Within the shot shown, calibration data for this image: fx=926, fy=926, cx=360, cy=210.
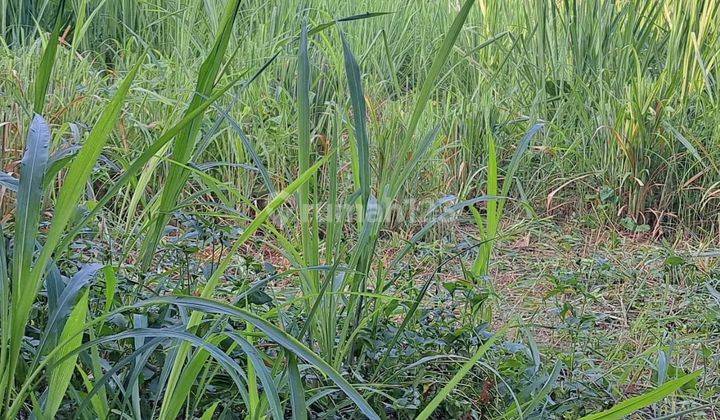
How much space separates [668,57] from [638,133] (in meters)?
0.55

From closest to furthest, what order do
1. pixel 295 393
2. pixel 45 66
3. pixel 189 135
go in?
pixel 295 393, pixel 45 66, pixel 189 135

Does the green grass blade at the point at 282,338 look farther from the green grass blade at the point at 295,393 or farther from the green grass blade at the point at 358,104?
the green grass blade at the point at 358,104

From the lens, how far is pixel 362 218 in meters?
1.88

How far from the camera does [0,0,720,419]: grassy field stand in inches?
54.9

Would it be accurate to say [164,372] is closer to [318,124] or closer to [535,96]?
[318,124]

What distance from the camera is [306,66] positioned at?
1696 mm

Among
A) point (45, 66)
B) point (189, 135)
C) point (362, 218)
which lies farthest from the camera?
point (362, 218)

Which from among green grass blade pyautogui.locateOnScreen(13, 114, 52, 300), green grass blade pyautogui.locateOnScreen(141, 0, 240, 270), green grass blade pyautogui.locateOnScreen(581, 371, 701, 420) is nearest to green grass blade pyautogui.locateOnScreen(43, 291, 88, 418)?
green grass blade pyautogui.locateOnScreen(13, 114, 52, 300)

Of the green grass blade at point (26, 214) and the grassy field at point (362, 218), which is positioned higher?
the green grass blade at point (26, 214)

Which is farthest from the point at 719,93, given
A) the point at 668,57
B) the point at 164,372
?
the point at 164,372

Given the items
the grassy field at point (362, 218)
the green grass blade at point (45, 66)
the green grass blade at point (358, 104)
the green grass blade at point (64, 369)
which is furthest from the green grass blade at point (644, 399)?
the green grass blade at point (45, 66)

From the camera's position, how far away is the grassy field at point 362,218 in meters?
1.39

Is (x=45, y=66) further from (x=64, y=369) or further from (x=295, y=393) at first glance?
(x=295, y=393)

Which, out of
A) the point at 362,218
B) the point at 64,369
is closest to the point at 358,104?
the point at 362,218
